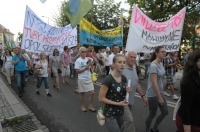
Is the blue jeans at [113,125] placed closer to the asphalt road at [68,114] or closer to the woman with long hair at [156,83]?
the woman with long hair at [156,83]

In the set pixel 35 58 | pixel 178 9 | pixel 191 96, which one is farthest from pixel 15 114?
pixel 178 9

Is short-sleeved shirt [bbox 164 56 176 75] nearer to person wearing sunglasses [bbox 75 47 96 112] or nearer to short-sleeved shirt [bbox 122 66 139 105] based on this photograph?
person wearing sunglasses [bbox 75 47 96 112]

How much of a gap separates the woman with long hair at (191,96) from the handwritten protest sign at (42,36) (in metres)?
7.24

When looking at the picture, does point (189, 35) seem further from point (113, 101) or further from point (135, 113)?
point (113, 101)

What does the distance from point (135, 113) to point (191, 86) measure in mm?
4058

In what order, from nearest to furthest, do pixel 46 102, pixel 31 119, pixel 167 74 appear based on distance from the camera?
pixel 31 119
pixel 46 102
pixel 167 74

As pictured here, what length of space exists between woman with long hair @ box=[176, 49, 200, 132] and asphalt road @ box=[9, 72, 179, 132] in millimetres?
2659

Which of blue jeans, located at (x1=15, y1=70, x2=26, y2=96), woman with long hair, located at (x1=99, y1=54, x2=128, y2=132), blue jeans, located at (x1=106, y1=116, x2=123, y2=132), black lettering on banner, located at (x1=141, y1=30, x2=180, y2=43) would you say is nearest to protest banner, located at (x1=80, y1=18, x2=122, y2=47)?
blue jeans, located at (x1=15, y1=70, x2=26, y2=96)

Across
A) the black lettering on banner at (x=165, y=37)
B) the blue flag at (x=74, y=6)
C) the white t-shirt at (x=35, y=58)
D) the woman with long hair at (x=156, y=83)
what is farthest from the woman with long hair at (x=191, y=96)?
the white t-shirt at (x=35, y=58)

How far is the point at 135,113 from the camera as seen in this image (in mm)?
6441

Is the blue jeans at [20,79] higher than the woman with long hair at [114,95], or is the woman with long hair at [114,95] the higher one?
the woman with long hair at [114,95]

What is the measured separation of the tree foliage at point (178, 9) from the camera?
24.6m

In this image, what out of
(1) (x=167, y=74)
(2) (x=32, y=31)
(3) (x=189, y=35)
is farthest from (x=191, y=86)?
(3) (x=189, y=35)

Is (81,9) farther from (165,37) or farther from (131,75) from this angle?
(131,75)
